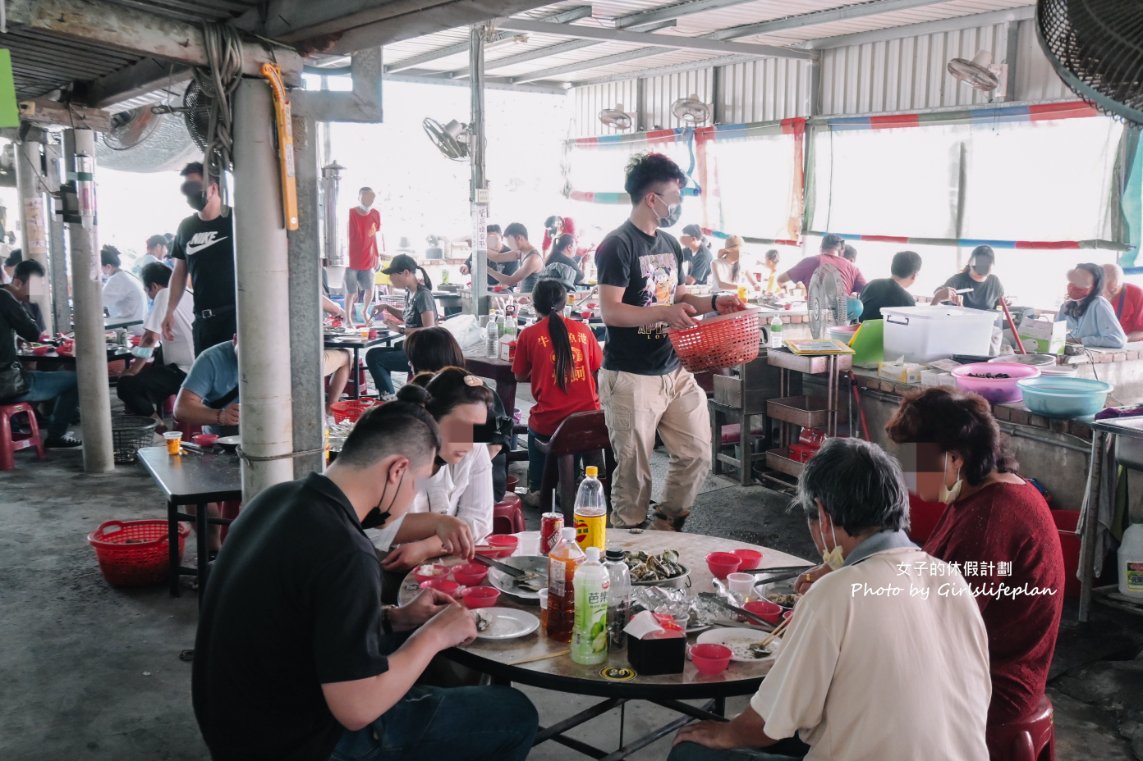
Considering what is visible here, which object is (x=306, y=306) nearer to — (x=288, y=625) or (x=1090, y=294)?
(x=288, y=625)

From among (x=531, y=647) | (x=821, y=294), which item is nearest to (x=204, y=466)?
(x=531, y=647)

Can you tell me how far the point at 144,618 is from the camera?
4773mm

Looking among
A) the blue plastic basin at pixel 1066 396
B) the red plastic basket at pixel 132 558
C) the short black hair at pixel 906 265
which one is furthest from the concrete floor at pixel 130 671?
the short black hair at pixel 906 265

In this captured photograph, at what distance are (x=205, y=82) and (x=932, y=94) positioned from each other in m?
10.3

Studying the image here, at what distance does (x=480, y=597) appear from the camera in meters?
2.74

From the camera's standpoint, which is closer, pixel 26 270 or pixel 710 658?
pixel 710 658

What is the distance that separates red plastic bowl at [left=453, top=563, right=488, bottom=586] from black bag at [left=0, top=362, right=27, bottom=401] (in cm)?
586

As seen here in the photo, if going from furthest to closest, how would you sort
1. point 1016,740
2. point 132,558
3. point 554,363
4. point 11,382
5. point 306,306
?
point 11,382
point 554,363
point 132,558
point 306,306
point 1016,740

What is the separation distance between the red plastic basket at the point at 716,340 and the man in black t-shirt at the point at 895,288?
373cm

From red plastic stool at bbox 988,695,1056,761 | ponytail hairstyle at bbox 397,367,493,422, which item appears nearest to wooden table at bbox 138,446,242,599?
ponytail hairstyle at bbox 397,367,493,422

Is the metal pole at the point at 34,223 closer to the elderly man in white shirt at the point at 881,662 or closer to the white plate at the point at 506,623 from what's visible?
the white plate at the point at 506,623

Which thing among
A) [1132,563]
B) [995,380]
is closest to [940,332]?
[995,380]

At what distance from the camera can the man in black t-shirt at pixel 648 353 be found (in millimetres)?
4781

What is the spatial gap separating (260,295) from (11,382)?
193 inches
